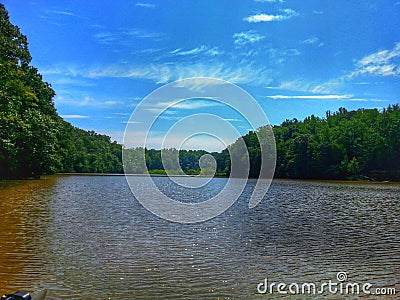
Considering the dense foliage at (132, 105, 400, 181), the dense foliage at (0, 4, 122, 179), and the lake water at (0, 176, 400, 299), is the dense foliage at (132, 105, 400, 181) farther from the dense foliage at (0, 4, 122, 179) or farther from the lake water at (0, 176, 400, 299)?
the lake water at (0, 176, 400, 299)

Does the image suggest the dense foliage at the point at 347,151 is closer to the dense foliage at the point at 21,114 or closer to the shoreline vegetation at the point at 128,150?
the shoreline vegetation at the point at 128,150

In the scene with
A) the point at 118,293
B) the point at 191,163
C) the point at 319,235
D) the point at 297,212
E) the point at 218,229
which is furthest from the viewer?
the point at 191,163

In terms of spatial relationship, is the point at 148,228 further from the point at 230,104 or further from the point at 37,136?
the point at 37,136

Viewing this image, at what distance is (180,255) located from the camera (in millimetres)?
9125

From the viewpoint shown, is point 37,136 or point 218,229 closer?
point 218,229

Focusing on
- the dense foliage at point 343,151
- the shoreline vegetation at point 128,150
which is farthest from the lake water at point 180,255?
the dense foliage at point 343,151

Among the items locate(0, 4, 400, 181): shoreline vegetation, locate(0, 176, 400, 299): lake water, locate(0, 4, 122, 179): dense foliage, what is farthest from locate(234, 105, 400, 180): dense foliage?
locate(0, 176, 400, 299): lake water

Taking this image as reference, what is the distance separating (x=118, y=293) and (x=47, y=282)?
1.31 metres

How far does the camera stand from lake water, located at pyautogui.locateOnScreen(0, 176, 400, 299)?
6730 millimetres

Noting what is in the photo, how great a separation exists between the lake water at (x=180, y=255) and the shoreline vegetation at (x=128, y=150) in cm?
365

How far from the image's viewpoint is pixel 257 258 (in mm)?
9039

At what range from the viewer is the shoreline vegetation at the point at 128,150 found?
36.1m

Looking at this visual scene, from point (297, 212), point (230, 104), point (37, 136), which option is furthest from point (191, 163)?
point (230, 104)

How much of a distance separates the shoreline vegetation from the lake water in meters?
3.65
